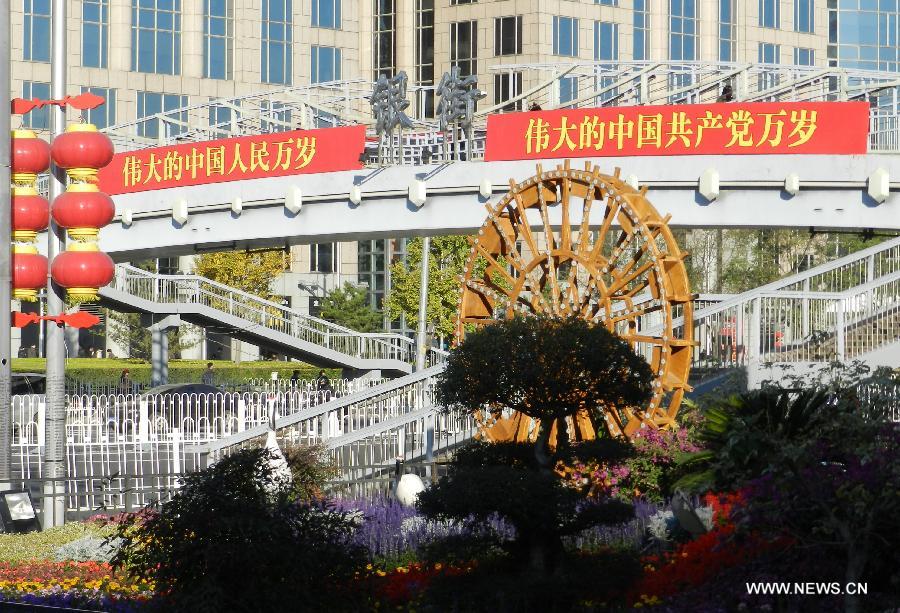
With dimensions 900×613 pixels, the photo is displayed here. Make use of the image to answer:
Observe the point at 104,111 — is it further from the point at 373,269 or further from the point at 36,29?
the point at 373,269

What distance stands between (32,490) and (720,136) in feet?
45.1

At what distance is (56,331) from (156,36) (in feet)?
164

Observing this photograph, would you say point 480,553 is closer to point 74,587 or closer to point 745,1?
point 74,587

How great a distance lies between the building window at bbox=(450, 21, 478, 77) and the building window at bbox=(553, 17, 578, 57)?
13.2ft

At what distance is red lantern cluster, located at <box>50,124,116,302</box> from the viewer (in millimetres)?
18734

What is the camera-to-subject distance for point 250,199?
32031mm

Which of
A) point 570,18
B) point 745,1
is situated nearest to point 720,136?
point 570,18

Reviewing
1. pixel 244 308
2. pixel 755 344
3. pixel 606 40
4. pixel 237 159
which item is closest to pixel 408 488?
pixel 755 344

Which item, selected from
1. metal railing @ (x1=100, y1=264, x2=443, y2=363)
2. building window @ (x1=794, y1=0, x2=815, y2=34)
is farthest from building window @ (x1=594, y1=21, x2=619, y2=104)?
metal railing @ (x1=100, y1=264, x2=443, y2=363)

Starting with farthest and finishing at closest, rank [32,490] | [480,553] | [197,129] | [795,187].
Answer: [197,129], [795,187], [32,490], [480,553]

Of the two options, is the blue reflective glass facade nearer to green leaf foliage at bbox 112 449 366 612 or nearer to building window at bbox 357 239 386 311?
building window at bbox 357 239 386 311

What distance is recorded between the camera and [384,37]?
75.6m

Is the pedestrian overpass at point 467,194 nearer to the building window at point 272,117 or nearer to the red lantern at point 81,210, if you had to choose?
the building window at point 272,117

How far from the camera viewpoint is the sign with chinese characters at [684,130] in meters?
27.5
